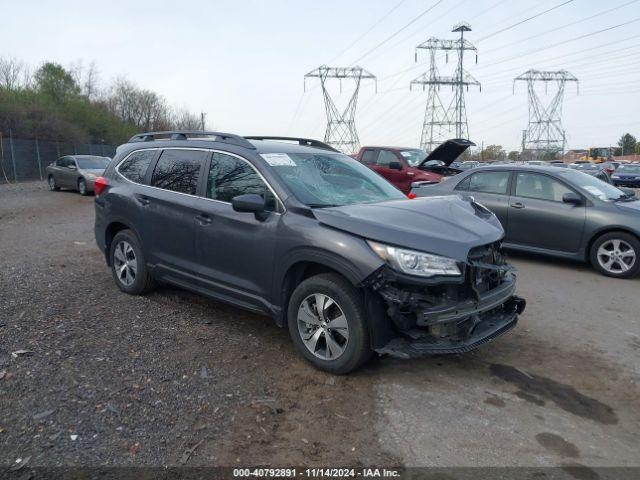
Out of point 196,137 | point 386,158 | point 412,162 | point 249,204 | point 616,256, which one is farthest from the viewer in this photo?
point 386,158

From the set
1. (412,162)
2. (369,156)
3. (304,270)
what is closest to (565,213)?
(304,270)

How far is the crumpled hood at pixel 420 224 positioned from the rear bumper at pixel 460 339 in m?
0.54

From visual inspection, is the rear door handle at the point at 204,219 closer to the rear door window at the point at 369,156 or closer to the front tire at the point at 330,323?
the front tire at the point at 330,323

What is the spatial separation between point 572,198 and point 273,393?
599cm

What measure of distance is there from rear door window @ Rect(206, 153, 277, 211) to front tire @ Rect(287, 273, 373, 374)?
2.70 ft

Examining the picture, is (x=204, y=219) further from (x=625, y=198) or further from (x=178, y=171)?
(x=625, y=198)

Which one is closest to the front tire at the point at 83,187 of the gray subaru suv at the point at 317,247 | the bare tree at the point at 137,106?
the gray subaru suv at the point at 317,247

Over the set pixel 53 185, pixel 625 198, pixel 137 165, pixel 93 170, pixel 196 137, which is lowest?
pixel 53 185

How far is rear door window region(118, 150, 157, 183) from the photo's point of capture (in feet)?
18.8

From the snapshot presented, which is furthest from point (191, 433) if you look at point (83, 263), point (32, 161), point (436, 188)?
point (32, 161)

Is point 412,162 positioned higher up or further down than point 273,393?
higher up

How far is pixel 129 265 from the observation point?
580 centimetres

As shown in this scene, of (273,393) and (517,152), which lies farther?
(517,152)

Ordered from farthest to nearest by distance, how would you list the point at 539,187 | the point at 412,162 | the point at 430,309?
the point at 412,162
the point at 539,187
the point at 430,309
